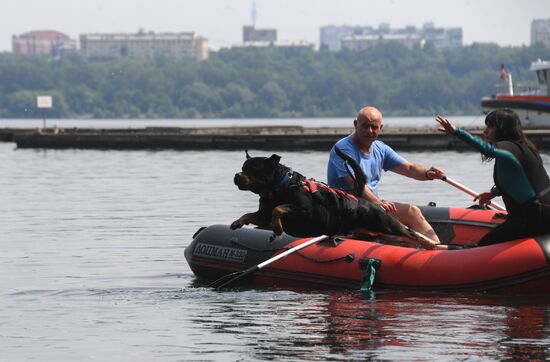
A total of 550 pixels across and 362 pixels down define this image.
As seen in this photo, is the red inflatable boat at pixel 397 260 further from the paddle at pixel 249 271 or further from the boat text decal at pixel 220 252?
the paddle at pixel 249 271

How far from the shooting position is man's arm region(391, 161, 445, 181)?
643 inches

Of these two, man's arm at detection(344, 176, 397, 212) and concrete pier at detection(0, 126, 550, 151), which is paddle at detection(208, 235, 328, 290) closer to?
man's arm at detection(344, 176, 397, 212)

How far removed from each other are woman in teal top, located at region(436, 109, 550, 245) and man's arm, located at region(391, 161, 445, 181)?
1243 mm

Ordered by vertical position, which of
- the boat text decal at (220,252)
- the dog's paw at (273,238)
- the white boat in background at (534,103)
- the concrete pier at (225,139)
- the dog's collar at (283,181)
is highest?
the dog's collar at (283,181)

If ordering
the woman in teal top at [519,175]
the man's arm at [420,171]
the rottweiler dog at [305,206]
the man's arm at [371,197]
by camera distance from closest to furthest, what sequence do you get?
the woman in teal top at [519,175]
the rottweiler dog at [305,206]
the man's arm at [371,197]
the man's arm at [420,171]

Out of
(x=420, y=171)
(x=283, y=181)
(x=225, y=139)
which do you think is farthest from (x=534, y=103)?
(x=283, y=181)

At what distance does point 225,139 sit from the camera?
63.2m

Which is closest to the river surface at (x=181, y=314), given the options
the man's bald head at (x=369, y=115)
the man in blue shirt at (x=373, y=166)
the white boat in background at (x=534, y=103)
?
Answer: the man in blue shirt at (x=373, y=166)

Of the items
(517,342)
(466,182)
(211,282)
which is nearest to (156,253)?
(211,282)

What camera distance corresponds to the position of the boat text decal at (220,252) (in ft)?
56.9

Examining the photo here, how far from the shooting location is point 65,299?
16.8 m

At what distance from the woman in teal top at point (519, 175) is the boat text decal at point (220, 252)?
A: 356cm

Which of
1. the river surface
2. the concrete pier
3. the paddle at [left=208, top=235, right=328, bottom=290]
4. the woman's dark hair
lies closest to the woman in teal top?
the woman's dark hair

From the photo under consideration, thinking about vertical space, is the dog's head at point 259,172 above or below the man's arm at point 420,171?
above
